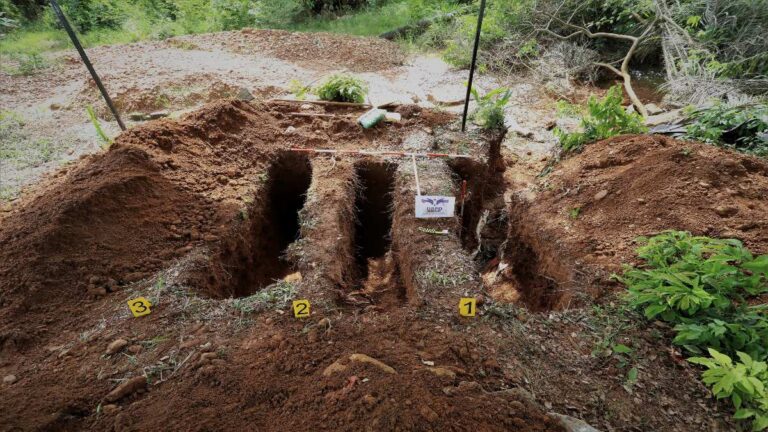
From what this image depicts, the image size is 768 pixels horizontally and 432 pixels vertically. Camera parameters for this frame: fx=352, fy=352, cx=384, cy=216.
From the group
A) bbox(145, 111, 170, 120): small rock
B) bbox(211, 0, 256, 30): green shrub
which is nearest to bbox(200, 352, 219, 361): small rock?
bbox(145, 111, 170, 120): small rock

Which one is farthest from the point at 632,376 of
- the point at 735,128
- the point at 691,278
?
the point at 735,128

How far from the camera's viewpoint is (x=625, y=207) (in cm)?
293

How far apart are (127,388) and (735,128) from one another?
217 inches

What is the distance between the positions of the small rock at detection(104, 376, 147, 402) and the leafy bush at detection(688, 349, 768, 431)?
2889 mm

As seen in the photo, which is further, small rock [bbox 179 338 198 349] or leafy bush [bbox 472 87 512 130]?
leafy bush [bbox 472 87 512 130]

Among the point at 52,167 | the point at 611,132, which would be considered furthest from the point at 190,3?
the point at 611,132

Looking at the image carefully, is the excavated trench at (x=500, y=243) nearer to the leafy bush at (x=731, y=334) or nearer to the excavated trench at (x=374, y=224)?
the excavated trench at (x=374, y=224)

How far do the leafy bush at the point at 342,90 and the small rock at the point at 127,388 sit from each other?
4118 mm

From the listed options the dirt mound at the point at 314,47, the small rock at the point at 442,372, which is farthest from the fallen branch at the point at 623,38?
the small rock at the point at 442,372

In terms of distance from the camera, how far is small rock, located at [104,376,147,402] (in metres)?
1.88

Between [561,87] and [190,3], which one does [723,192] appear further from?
[190,3]

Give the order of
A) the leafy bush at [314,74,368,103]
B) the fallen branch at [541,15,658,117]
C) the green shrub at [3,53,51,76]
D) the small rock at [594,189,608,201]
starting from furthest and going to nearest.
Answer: the green shrub at [3,53,51,76] → the fallen branch at [541,15,658,117] → the leafy bush at [314,74,368,103] → the small rock at [594,189,608,201]

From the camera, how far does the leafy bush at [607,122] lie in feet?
12.1

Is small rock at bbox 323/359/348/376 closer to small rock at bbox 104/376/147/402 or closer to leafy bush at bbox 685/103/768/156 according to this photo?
small rock at bbox 104/376/147/402
